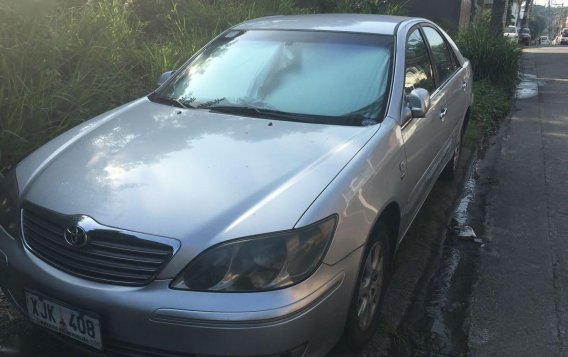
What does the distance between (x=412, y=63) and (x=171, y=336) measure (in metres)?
2.42

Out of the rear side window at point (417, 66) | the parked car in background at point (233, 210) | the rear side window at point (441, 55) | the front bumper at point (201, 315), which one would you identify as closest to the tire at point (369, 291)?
the parked car in background at point (233, 210)

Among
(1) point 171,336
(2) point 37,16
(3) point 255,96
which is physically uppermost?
(2) point 37,16

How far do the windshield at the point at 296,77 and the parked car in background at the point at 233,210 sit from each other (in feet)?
0.04

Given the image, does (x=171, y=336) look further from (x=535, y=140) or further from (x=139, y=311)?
(x=535, y=140)

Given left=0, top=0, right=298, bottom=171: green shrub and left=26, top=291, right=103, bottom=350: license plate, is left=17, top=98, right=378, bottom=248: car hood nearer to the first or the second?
left=26, top=291, right=103, bottom=350: license plate

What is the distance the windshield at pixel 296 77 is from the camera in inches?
121

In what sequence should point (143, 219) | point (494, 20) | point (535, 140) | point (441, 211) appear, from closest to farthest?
point (143, 219), point (441, 211), point (535, 140), point (494, 20)

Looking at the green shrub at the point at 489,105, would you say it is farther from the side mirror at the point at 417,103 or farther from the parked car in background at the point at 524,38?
the parked car in background at the point at 524,38

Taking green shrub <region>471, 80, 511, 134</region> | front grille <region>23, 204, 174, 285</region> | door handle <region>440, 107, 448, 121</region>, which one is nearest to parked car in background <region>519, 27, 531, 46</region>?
green shrub <region>471, 80, 511, 134</region>

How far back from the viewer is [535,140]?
6.90 m

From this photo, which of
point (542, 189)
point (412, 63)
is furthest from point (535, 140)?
point (412, 63)

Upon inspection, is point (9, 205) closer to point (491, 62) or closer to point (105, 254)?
point (105, 254)

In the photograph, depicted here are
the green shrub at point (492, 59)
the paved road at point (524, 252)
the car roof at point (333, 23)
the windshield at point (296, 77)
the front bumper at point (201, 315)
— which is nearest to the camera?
the front bumper at point (201, 315)

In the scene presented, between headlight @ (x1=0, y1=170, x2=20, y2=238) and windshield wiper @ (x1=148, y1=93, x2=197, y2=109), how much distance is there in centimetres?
104
